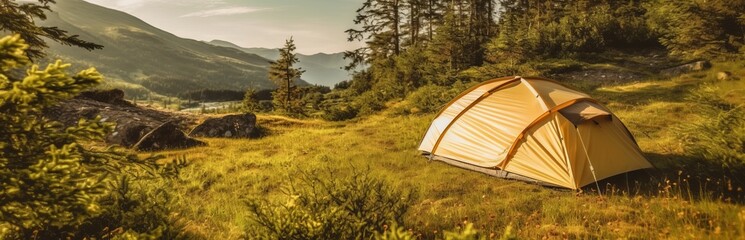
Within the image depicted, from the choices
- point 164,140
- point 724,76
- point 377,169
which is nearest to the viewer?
point 377,169

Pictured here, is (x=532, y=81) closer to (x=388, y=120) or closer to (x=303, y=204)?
(x=303, y=204)

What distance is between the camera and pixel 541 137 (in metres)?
8.21

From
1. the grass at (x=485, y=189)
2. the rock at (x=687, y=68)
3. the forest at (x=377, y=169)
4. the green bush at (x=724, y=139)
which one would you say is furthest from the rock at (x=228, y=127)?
the rock at (x=687, y=68)

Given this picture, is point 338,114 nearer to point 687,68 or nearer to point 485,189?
point 485,189

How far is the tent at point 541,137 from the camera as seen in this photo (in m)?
7.82

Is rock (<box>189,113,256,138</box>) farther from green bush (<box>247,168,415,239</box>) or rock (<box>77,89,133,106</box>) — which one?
green bush (<box>247,168,415,239</box>)

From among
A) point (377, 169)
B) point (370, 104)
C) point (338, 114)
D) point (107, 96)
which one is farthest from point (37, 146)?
point (370, 104)

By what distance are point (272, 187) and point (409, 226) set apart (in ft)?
14.5

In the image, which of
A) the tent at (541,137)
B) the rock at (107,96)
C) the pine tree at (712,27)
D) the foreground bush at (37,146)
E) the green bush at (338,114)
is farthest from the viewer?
the green bush at (338,114)

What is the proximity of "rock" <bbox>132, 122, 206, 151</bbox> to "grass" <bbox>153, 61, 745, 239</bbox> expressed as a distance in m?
1.12

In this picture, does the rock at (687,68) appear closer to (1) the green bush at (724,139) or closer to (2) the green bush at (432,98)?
(2) the green bush at (432,98)

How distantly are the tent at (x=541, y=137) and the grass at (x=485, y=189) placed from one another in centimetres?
33

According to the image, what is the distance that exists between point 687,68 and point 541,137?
18.6m

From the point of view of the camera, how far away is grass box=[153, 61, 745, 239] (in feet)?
18.0
